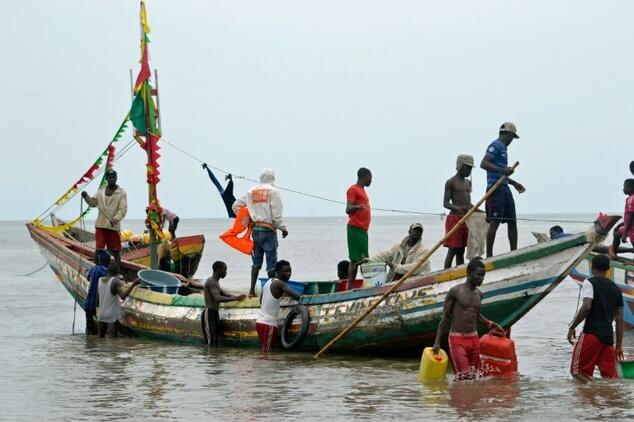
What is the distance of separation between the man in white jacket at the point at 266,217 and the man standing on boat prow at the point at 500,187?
293cm

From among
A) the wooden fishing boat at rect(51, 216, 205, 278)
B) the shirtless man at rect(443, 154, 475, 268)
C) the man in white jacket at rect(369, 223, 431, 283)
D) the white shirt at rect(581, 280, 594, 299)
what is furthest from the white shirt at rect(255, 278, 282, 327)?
the wooden fishing boat at rect(51, 216, 205, 278)

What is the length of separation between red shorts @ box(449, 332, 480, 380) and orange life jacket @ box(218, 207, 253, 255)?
182 inches

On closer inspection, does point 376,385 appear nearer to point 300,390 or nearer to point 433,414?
point 300,390

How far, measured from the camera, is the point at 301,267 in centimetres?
4750

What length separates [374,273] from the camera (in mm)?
13555

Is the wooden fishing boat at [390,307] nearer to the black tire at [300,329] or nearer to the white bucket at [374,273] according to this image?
the black tire at [300,329]

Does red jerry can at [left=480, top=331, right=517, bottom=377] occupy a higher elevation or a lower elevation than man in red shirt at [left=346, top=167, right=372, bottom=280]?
lower

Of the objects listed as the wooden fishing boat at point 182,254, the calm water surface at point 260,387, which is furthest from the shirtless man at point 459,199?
the wooden fishing boat at point 182,254

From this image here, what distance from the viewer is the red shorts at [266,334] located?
45.6ft

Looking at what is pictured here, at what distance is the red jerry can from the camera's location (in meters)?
11.3

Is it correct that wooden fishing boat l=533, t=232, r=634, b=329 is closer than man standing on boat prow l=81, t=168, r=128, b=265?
Yes

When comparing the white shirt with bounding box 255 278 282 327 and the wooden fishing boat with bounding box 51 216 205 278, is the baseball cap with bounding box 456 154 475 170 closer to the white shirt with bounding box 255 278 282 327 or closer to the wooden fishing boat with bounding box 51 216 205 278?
the white shirt with bounding box 255 278 282 327

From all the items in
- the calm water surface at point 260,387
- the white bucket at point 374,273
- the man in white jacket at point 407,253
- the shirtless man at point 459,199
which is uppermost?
the shirtless man at point 459,199

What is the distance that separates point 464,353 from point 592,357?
124cm
